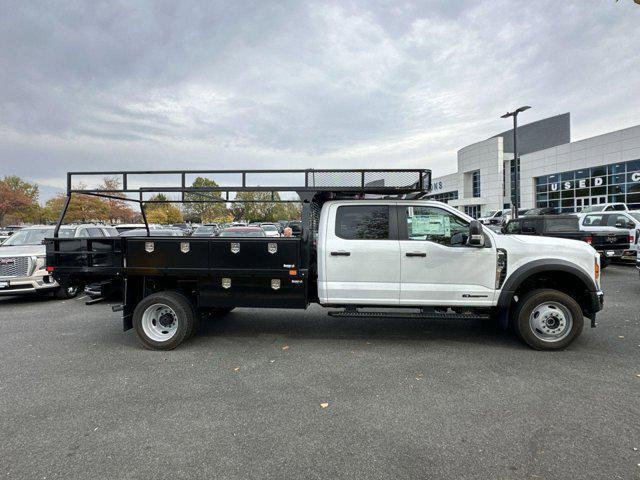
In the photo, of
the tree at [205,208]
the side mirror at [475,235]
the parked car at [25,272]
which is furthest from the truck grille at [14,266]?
the side mirror at [475,235]

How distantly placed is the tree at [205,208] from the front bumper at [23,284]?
154 inches

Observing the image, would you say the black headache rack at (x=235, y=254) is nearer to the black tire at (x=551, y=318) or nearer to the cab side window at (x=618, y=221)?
the black tire at (x=551, y=318)

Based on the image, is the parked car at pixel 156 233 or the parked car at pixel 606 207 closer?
A: the parked car at pixel 156 233

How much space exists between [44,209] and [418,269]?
222ft

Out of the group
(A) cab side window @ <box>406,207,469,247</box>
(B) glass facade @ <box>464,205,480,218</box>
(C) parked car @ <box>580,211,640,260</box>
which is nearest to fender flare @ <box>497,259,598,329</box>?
(A) cab side window @ <box>406,207,469,247</box>

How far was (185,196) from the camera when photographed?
5719 millimetres

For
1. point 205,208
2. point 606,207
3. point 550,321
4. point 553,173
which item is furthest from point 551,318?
point 553,173

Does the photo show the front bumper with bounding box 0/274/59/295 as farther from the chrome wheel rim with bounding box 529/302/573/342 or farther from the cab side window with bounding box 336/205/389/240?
the chrome wheel rim with bounding box 529/302/573/342

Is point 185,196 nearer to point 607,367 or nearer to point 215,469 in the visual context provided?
point 215,469

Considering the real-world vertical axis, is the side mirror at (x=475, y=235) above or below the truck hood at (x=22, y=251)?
above

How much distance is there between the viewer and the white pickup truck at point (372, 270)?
4.75 meters

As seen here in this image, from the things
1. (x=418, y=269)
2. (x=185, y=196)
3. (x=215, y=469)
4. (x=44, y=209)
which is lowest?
(x=215, y=469)

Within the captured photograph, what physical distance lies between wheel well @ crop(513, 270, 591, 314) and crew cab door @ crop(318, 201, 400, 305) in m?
1.73

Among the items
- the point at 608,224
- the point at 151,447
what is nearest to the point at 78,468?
the point at 151,447
